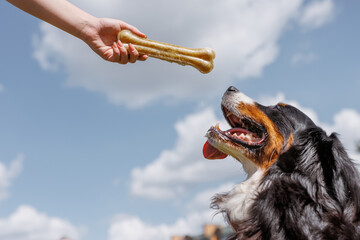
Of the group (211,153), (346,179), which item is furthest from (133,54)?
(346,179)

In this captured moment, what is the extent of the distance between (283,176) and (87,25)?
2163 mm

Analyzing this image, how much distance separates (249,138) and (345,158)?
3.34 feet

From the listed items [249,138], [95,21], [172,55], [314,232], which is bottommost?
[314,232]

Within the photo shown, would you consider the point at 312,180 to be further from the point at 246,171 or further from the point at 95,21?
the point at 95,21

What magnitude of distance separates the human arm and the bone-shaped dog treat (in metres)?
0.08

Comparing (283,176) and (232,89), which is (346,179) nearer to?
(283,176)

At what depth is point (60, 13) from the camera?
3.70m

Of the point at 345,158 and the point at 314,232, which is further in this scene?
the point at 345,158

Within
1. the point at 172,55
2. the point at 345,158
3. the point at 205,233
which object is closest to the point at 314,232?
the point at 345,158

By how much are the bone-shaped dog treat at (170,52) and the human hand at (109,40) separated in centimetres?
7

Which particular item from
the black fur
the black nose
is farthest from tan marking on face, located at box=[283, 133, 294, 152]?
the black nose

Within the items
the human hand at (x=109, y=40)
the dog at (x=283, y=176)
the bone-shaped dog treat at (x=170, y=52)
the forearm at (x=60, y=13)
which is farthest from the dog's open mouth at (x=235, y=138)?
the forearm at (x=60, y=13)

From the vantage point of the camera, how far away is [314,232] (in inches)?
138

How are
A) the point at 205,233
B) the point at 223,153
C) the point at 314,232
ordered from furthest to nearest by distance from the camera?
the point at 205,233
the point at 223,153
the point at 314,232
